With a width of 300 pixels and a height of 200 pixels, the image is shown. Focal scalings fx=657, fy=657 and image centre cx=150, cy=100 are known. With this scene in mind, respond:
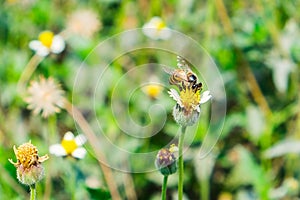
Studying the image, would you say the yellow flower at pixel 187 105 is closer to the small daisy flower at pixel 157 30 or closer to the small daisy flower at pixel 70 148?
the small daisy flower at pixel 70 148

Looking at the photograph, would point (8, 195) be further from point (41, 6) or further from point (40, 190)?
point (41, 6)

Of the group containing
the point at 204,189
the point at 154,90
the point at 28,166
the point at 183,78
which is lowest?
the point at 28,166

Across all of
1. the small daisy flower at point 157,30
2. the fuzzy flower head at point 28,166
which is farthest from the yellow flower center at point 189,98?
the small daisy flower at point 157,30

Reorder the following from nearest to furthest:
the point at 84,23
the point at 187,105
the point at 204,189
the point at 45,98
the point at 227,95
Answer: the point at 187,105 < the point at 45,98 < the point at 204,189 < the point at 227,95 < the point at 84,23

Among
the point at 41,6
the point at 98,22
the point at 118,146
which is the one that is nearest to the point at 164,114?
the point at 118,146

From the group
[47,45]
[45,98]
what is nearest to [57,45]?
[47,45]

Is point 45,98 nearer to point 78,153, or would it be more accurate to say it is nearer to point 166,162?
point 78,153

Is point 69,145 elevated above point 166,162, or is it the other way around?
point 69,145
